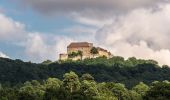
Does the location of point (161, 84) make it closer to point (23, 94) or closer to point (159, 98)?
point (159, 98)

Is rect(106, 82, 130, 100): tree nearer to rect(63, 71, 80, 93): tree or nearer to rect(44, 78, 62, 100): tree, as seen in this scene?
rect(63, 71, 80, 93): tree

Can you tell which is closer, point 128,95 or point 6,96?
point 6,96

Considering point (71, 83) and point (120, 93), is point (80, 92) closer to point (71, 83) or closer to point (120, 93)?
point (71, 83)

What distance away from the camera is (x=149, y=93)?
474 feet

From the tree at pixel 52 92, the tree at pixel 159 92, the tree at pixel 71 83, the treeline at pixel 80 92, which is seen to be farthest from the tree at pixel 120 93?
the tree at pixel 52 92

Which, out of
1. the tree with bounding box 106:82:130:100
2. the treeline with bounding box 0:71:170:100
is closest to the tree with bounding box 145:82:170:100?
the treeline with bounding box 0:71:170:100

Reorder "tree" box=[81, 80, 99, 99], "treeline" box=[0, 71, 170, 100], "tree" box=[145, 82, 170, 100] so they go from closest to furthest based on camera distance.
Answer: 1. "tree" box=[145, 82, 170, 100]
2. "treeline" box=[0, 71, 170, 100]
3. "tree" box=[81, 80, 99, 99]

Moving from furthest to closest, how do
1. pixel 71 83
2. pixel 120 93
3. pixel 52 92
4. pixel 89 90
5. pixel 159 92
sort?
pixel 120 93 < pixel 71 83 < pixel 52 92 < pixel 89 90 < pixel 159 92

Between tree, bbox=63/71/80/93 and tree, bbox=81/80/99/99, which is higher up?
tree, bbox=63/71/80/93

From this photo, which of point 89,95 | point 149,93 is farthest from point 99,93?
point 149,93

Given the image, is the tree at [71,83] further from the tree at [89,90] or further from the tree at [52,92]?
the tree at [89,90]

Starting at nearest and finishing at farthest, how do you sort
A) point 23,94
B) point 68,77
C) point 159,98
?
point 159,98 < point 23,94 < point 68,77

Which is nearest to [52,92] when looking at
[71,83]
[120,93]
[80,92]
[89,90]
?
[80,92]

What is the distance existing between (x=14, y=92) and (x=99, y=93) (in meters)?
24.2
